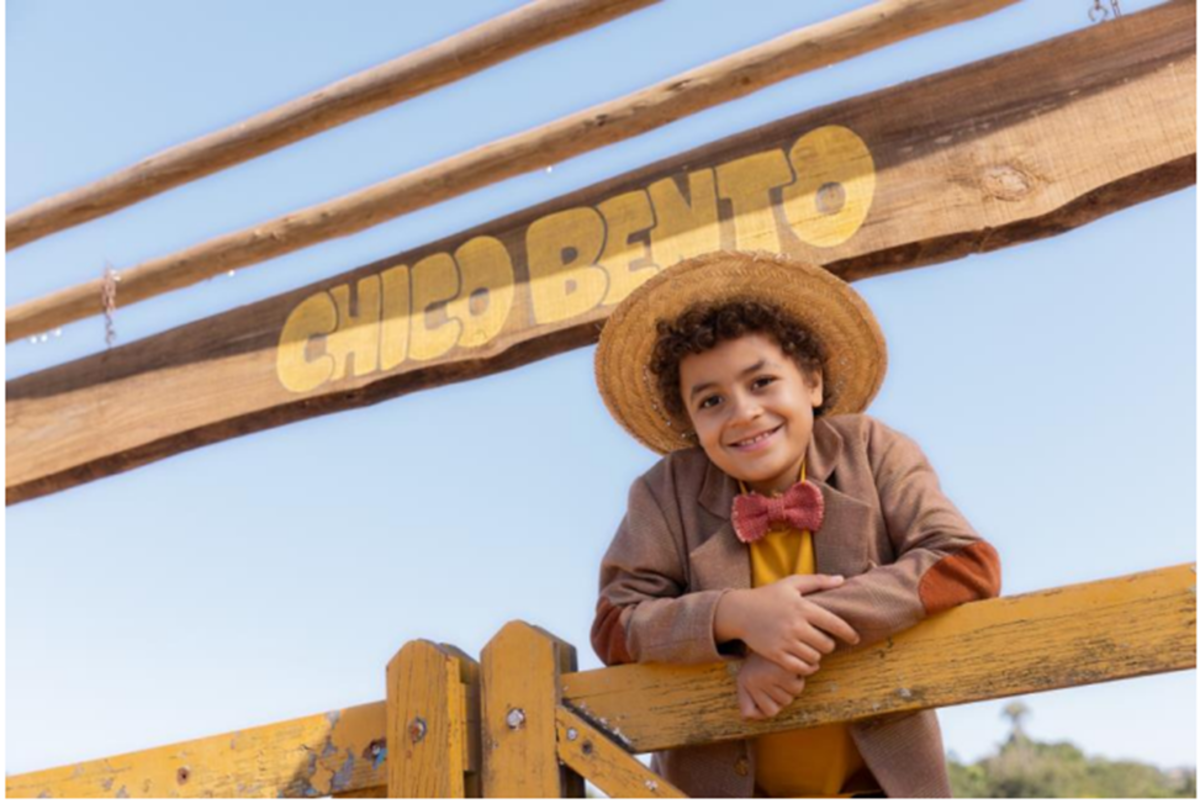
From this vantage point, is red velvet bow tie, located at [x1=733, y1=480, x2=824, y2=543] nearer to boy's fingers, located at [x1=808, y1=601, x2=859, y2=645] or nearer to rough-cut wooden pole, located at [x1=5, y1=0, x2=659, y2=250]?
boy's fingers, located at [x1=808, y1=601, x2=859, y2=645]

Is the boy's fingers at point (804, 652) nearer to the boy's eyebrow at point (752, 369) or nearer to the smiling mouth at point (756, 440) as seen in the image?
the smiling mouth at point (756, 440)

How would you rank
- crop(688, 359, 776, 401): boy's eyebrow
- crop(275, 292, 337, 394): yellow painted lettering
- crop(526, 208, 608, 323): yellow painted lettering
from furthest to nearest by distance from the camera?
crop(275, 292, 337, 394): yellow painted lettering, crop(526, 208, 608, 323): yellow painted lettering, crop(688, 359, 776, 401): boy's eyebrow

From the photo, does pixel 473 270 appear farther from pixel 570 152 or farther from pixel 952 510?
pixel 952 510

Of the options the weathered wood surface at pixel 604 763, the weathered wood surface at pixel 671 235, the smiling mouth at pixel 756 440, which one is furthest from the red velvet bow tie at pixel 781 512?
the weathered wood surface at pixel 671 235

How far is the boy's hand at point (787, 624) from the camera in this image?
6.81 ft

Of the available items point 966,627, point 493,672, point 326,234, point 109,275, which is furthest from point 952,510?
point 109,275

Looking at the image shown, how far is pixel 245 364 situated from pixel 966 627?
9.93 ft

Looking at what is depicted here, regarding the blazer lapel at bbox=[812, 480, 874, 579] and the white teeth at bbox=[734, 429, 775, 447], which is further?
the white teeth at bbox=[734, 429, 775, 447]

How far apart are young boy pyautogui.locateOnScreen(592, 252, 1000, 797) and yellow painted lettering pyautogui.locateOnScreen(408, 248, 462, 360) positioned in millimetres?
1355

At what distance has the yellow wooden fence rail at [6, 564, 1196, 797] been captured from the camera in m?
1.95

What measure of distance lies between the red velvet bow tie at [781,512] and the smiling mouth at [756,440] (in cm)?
12

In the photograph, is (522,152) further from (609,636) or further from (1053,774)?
(1053,774)

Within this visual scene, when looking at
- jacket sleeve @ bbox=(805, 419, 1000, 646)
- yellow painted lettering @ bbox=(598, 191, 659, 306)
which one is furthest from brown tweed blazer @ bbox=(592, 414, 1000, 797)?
yellow painted lettering @ bbox=(598, 191, 659, 306)

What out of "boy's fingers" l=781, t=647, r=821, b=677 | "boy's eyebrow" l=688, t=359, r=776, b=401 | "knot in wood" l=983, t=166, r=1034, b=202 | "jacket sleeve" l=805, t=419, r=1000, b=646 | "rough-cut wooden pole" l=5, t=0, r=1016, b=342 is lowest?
"boy's fingers" l=781, t=647, r=821, b=677
